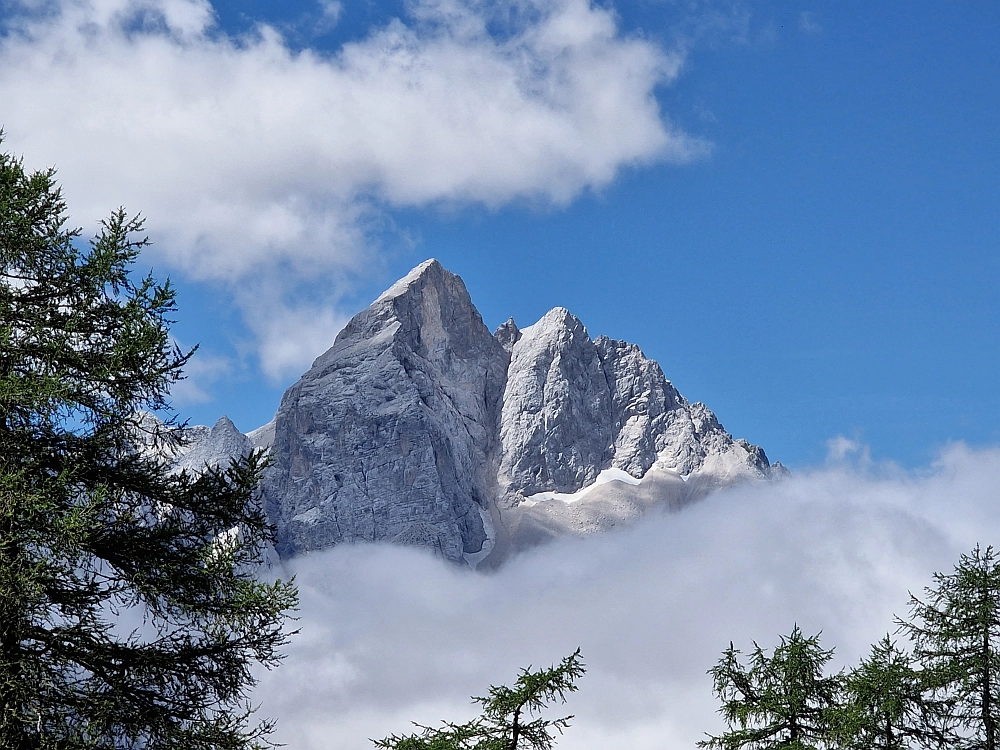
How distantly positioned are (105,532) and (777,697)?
10.8m

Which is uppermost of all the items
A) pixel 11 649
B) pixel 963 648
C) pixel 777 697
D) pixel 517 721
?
pixel 963 648

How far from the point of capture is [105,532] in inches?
529

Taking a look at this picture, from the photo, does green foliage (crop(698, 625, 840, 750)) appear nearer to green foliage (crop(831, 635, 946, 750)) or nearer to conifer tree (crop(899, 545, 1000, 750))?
green foliage (crop(831, 635, 946, 750))

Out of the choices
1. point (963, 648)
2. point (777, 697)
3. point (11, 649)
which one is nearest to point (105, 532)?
point (11, 649)

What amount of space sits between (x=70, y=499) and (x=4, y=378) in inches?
62.6

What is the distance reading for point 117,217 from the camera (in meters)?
14.3

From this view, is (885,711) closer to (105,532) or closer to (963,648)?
(963,648)

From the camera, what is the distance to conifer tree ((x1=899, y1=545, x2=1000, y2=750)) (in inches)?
717

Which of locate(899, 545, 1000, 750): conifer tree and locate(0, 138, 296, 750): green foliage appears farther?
locate(899, 545, 1000, 750): conifer tree

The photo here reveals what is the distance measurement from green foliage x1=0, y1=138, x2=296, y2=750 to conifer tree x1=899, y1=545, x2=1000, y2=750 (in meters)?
10.9

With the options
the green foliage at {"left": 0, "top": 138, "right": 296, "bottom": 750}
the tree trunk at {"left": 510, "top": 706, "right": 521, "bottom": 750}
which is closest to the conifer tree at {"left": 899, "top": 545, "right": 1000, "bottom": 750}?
the tree trunk at {"left": 510, "top": 706, "right": 521, "bottom": 750}

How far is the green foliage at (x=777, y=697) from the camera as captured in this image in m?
18.4

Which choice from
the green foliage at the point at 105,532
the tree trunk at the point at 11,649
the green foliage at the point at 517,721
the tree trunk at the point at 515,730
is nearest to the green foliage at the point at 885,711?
the green foliage at the point at 517,721

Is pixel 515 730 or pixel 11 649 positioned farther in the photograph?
pixel 515 730
